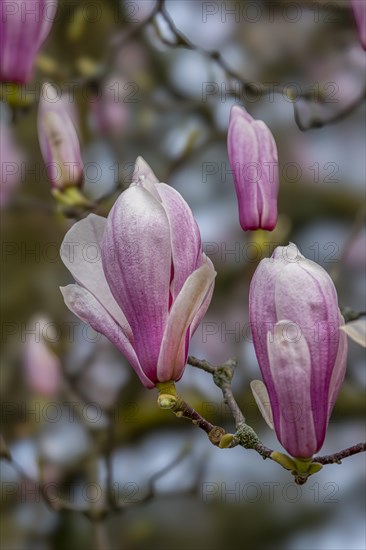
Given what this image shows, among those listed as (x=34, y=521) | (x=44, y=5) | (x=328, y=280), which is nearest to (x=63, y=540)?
(x=34, y=521)

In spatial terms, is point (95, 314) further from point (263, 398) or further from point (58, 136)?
point (58, 136)

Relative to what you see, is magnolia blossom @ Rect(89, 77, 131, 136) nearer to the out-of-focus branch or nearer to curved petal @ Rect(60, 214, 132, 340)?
curved petal @ Rect(60, 214, 132, 340)

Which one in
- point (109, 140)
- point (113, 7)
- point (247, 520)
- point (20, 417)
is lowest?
point (247, 520)

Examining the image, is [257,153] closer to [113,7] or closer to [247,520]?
[113,7]

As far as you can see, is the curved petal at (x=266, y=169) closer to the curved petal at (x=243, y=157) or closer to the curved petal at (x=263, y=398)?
the curved petal at (x=243, y=157)

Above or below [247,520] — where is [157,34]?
above

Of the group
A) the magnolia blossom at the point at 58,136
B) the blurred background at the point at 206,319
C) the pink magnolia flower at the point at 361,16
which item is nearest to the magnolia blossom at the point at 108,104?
the blurred background at the point at 206,319
